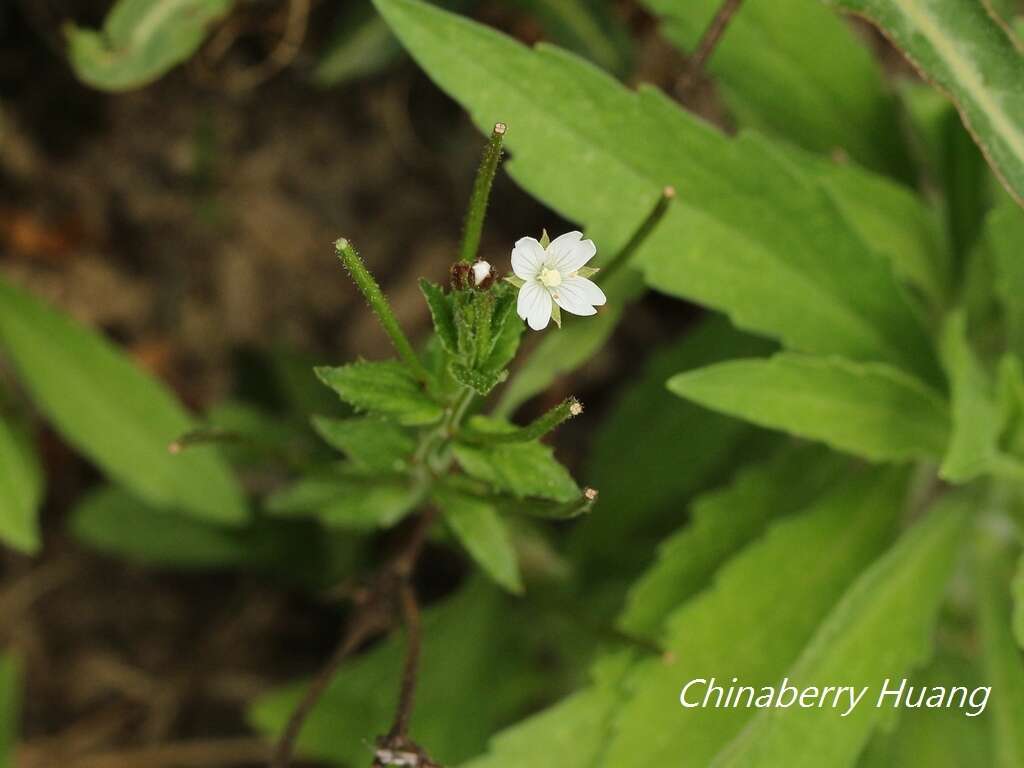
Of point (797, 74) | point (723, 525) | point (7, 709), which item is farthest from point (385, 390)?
point (7, 709)

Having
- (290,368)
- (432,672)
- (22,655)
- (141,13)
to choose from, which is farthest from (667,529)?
(22,655)

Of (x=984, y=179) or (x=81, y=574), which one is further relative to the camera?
(x=81, y=574)

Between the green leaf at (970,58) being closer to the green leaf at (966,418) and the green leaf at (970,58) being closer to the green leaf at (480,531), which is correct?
the green leaf at (966,418)

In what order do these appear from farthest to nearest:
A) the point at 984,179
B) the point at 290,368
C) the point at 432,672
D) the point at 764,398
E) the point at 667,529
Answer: the point at 290,368, the point at 667,529, the point at 432,672, the point at 984,179, the point at 764,398

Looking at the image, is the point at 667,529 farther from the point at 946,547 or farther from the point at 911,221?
the point at 911,221

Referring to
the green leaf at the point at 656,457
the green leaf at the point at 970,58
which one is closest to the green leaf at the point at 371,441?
the green leaf at the point at 970,58

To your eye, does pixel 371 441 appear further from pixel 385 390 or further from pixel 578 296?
pixel 578 296

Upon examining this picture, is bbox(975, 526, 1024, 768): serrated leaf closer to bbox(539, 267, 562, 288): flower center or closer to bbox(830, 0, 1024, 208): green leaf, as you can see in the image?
bbox(830, 0, 1024, 208): green leaf
